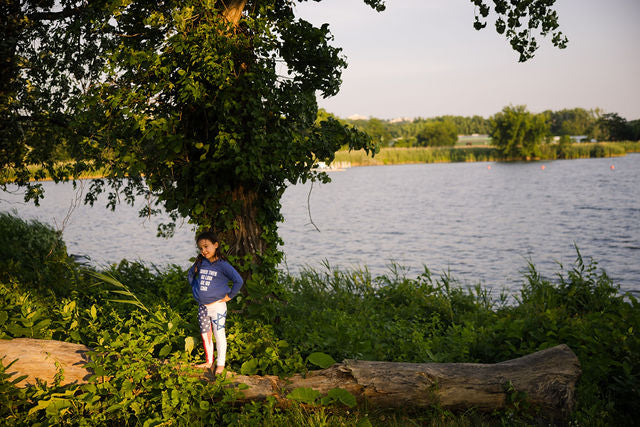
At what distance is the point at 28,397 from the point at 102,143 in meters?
3.76

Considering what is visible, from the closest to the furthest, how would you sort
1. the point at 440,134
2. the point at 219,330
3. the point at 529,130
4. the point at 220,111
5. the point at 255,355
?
the point at 219,330, the point at 255,355, the point at 220,111, the point at 529,130, the point at 440,134

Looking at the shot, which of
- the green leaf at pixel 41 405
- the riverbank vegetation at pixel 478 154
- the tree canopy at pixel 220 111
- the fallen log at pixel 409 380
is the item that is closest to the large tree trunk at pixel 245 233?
the tree canopy at pixel 220 111

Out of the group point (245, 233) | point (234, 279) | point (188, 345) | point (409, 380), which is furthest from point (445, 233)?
point (188, 345)

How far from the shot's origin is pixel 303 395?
15.0ft

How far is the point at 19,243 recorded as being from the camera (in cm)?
1181

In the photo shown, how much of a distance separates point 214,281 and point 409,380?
2.28 metres

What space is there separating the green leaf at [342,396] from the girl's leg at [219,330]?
1.13 meters

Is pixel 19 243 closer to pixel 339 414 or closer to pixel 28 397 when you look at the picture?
pixel 28 397

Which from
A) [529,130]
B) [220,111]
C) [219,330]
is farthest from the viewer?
[529,130]

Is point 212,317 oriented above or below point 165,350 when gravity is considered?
above

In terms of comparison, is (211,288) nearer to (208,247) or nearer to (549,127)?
(208,247)

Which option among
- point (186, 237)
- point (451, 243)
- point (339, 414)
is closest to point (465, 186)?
point (451, 243)

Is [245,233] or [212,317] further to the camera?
[245,233]

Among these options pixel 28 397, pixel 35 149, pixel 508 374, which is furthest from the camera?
pixel 35 149
